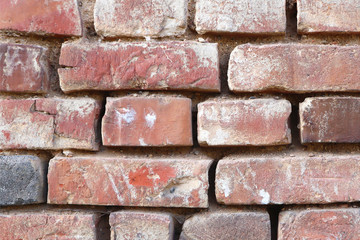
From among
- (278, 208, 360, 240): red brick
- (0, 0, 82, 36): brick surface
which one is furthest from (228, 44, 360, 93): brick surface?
(0, 0, 82, 36): brick surface

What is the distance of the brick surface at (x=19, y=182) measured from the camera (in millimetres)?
734

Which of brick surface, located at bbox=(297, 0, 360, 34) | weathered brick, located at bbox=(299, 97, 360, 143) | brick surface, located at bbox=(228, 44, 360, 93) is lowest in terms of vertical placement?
weathered brick, located at bbox=(299, 97, 360, 143)

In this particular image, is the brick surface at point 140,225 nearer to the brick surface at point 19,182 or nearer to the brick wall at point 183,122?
the brick wall at point 183,122

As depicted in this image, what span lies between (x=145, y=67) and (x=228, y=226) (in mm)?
362

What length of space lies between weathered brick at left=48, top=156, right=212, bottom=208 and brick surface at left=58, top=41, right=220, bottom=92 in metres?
0.15

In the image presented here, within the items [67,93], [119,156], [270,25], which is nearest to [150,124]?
[119,156]

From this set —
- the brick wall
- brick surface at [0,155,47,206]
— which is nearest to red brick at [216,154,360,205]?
the brick wall

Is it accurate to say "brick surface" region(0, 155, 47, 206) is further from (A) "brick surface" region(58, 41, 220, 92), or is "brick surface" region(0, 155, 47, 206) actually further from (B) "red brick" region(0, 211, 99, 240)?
(A) "brick surface" region(58, 41, 220, 92)

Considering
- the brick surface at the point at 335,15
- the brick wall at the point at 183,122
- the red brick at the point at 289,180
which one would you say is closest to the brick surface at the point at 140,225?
the brick wall at the point at 183,122

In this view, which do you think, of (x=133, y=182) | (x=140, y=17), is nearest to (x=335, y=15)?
(x=140, y=17)

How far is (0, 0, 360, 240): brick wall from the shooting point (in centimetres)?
71

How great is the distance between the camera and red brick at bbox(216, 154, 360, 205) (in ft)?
2.29

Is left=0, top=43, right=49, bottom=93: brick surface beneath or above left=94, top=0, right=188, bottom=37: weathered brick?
beneath

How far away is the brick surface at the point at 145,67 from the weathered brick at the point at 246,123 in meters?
0.06
